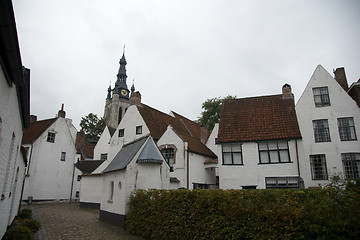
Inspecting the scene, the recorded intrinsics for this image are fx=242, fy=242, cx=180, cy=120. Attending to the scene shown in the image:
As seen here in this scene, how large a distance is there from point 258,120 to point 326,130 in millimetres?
5181

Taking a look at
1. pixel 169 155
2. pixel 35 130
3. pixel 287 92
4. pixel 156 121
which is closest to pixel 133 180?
pixel 169 155

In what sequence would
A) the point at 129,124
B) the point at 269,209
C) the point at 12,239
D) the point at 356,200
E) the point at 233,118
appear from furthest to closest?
the point at 129,124
the point at 233,118
the point at 12,239
the point at 269,209
the point at 356,200

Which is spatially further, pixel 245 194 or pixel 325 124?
pixel 325 124

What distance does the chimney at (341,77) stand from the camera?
69.2 ft

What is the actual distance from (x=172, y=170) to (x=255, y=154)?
23.2 feet

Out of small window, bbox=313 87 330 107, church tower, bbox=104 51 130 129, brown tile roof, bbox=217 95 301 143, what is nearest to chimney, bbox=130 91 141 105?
brown tile roof, bbox=217 95 301 143

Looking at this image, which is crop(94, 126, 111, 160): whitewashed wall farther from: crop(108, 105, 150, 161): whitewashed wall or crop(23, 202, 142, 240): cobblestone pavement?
crop(23, 202, 142, 240): cobblestone pavement

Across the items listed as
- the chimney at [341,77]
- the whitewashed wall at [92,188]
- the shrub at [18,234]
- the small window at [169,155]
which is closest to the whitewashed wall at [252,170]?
the small window at [169,155]

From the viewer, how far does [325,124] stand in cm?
1916

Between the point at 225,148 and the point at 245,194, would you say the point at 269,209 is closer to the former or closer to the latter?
the point at 245,194

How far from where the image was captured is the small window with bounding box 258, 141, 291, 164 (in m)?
19.0

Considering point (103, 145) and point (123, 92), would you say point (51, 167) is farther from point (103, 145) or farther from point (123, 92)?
point (123, 92)

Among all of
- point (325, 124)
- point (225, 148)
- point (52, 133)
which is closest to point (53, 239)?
point (225, 148)

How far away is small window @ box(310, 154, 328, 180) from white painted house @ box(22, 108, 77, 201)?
27065 mm
